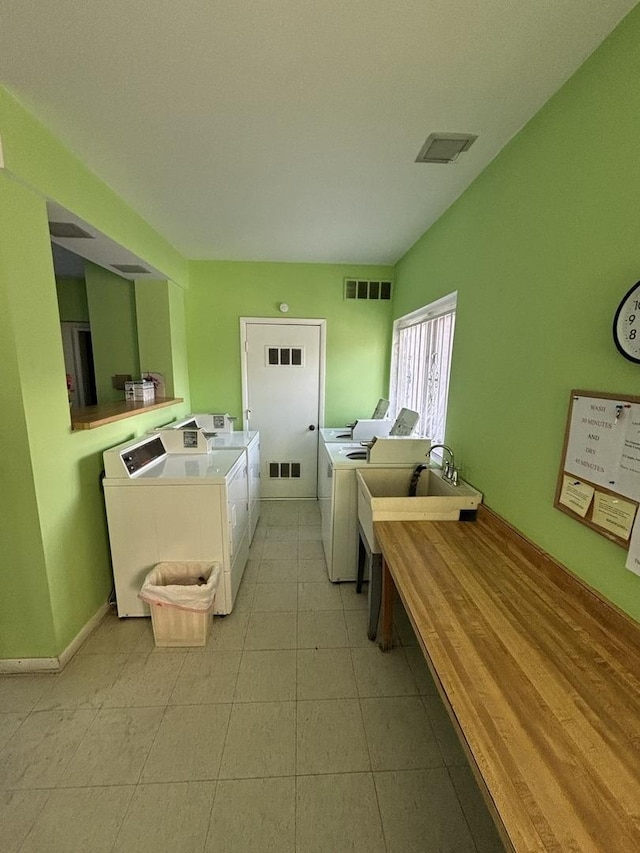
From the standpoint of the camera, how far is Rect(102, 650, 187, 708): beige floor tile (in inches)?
63.8

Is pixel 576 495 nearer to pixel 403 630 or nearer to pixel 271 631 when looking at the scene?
pixel 403 630

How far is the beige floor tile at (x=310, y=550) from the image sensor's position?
9.39 feet

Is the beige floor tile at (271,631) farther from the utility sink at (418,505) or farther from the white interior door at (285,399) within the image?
the white interior door at (285,399)

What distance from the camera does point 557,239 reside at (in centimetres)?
133

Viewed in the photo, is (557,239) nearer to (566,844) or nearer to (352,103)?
(352,103)

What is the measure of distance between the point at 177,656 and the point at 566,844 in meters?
1.83

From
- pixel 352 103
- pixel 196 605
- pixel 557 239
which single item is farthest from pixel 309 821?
pixel 352 103

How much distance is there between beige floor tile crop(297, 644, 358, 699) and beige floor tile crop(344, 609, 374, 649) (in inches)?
3.7

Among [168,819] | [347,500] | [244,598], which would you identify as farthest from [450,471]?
[168,819]

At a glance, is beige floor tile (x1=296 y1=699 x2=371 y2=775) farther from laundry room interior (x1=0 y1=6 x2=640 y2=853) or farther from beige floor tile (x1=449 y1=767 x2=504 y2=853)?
beige floor tile (x1=449 y1=767 x2=504 y2=853)

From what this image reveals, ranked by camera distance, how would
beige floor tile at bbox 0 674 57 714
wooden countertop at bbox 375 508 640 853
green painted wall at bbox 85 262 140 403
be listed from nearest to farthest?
wooden countertop at bbox 375 508 640 853 → beige floor tile at bbox 0 674 57 714 → green painted wall at bbox 85 262 140 403

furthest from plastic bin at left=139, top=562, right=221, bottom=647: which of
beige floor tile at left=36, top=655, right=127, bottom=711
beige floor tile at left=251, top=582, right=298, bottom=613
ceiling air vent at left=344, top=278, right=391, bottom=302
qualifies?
ceiling air vent at left=344, top=278, right=391, bottom=302

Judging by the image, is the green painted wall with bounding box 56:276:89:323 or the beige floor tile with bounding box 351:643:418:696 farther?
the green painted wall with bounding box 56:276:89:323

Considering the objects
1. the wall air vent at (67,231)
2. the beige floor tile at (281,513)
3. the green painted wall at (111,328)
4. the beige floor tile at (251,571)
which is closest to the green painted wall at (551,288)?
the beige floor tile at (251,571)
